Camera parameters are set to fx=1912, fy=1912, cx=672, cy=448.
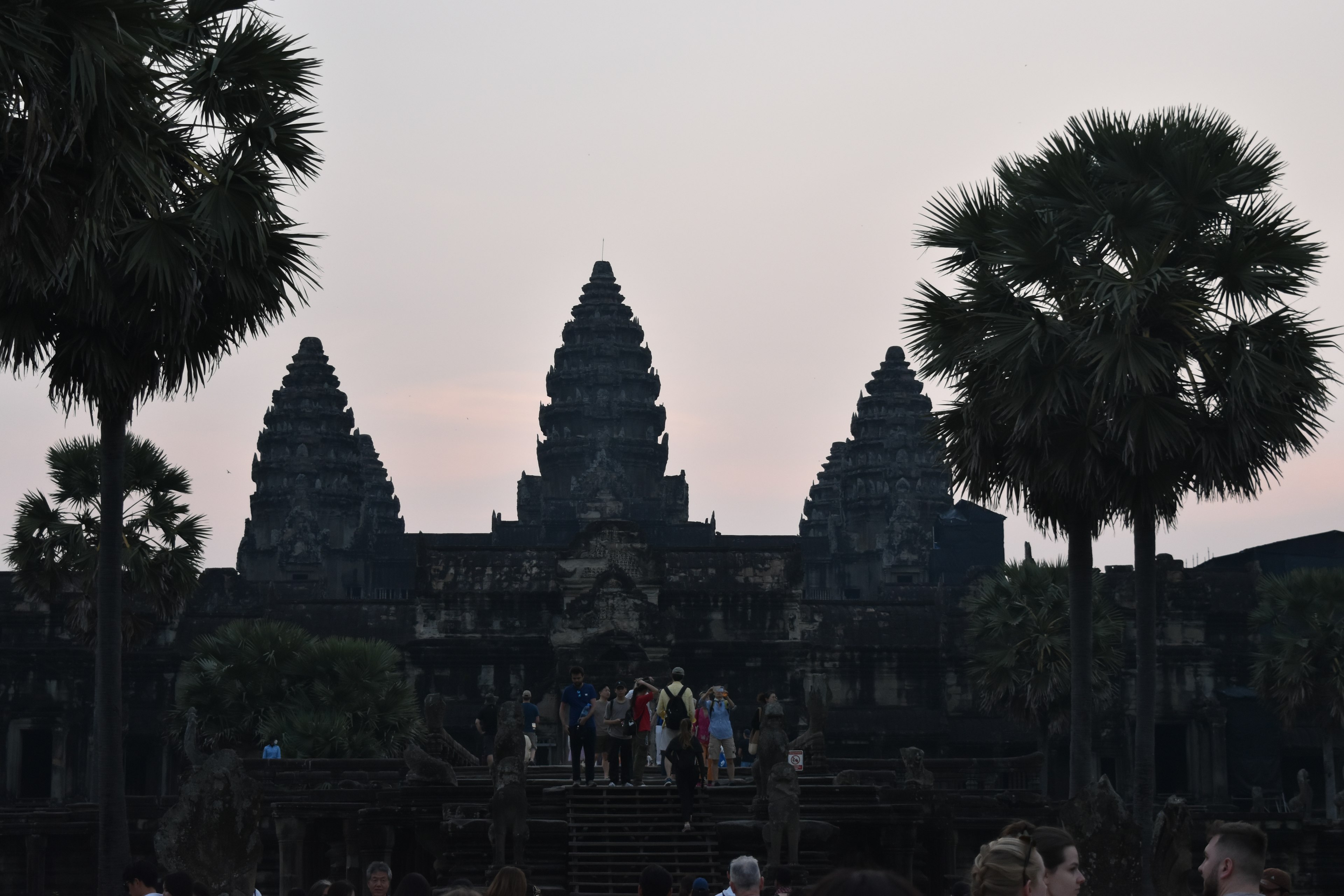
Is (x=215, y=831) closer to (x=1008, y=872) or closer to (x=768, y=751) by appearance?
(x=768, y=751)

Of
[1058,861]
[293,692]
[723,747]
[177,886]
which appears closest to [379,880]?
[177,886]

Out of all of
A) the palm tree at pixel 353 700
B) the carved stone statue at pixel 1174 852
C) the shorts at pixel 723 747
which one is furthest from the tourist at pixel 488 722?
the carved stone statue at pixel 1174 852

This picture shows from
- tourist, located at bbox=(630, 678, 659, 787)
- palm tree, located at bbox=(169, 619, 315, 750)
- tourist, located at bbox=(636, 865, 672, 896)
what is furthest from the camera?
palm tree, located at bbox=(169, 619, 315, 750)

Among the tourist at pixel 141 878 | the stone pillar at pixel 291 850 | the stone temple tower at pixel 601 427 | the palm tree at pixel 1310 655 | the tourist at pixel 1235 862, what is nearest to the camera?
the tourist at pixel 1235 862

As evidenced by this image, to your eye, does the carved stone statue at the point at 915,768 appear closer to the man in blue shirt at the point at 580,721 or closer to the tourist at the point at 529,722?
the man in blue shirt at the point at 580,721

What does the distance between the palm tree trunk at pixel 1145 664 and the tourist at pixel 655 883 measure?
12.0m

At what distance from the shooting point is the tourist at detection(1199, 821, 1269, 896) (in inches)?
305

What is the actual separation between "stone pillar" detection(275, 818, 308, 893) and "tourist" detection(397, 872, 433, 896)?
1874cm

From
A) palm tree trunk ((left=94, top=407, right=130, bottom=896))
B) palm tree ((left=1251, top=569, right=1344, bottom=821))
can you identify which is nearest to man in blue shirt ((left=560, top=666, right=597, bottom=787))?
palm tree trunk ((left=94, top=407, right=130, bottom=896))

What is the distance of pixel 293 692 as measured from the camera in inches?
1486

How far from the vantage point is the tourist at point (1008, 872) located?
6707mm

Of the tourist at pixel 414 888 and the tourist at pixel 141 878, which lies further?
the tourist at pixel 141 878

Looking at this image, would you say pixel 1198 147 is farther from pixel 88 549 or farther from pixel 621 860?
pixel 88 549

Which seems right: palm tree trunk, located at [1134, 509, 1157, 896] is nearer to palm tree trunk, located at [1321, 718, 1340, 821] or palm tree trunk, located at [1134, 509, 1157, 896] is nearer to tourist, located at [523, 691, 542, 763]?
tourist, located at [523, 691, 542, 763]
